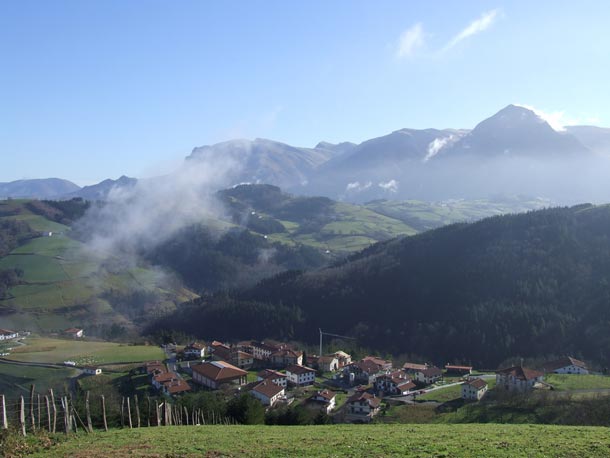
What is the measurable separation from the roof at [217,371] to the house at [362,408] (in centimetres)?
1639

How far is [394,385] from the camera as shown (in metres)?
57.1

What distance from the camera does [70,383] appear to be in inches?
2343

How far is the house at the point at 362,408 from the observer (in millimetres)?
47188

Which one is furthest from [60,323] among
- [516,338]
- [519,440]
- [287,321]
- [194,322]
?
[519,440]

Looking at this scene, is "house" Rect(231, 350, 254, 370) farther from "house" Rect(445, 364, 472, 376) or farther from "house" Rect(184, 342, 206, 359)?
"house" Rect(445, 364, 472, 376)

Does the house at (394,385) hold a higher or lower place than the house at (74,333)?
lower

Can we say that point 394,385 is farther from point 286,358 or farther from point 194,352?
point 194,352

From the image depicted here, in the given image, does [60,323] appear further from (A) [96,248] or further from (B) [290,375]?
(B) [290,375]

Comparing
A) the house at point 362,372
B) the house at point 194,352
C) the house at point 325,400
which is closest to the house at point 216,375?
the house at point 325,400

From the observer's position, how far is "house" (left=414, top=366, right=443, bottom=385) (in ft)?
203

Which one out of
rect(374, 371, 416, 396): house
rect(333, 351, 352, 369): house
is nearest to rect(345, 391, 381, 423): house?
rect(374, 371, 416, 396): house

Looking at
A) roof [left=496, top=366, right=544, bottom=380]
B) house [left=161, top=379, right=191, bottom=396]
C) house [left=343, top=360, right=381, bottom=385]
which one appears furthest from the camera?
house [left=343, top=360, right=381, bottom=385]

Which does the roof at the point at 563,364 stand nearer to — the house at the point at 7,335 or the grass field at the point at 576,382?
the grass field at the point at 576,382

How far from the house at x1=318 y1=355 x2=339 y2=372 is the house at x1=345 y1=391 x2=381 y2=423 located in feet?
70.8
